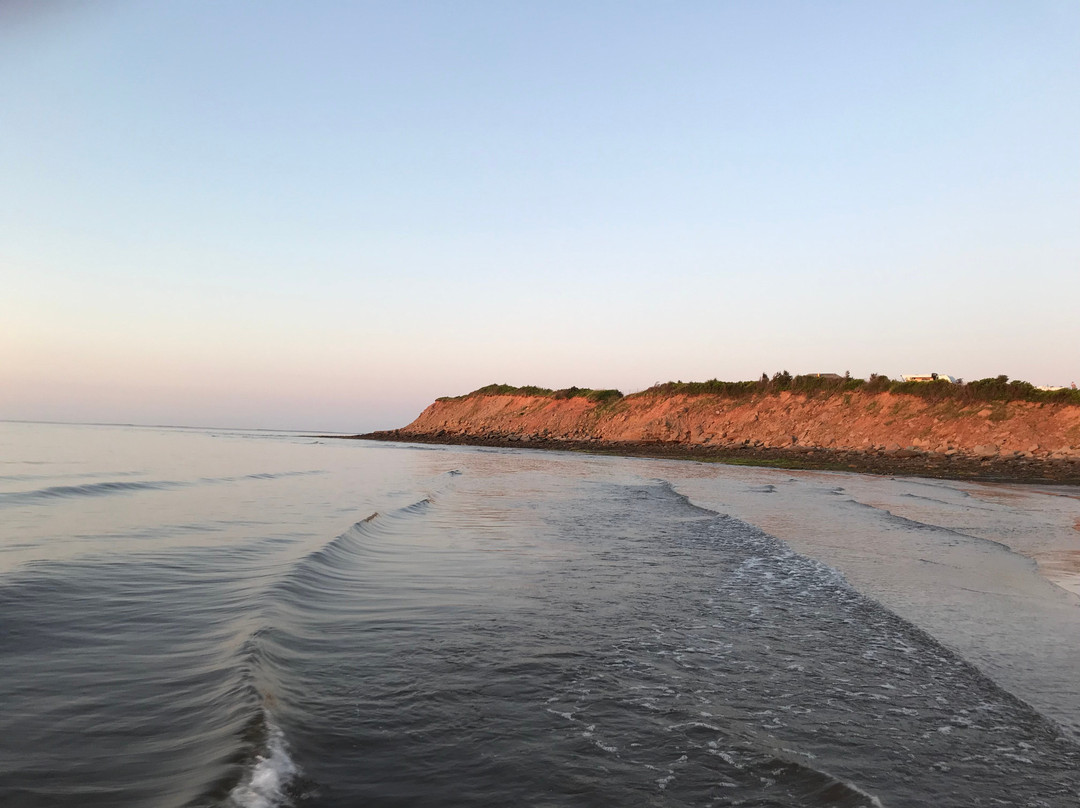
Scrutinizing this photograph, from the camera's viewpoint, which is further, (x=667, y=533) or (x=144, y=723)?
(x=667, y=533)

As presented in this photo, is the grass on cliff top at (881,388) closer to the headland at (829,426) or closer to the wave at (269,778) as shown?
the headland at (829,426)

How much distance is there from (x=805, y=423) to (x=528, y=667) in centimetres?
5216

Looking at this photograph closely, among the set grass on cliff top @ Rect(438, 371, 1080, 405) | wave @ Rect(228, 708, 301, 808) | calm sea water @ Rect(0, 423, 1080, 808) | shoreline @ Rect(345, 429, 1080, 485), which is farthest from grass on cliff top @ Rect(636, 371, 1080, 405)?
wave @ Rect(228, 708, 301, 808)

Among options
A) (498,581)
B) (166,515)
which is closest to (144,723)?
(498,581)

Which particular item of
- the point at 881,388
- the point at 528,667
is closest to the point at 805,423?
the point at 881,388

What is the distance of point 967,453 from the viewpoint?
3944 cm

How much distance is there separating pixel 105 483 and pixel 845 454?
137 feet

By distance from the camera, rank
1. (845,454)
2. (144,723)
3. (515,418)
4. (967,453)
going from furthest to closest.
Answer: (515,418) < (845,454) < (967,453) < (144,723)

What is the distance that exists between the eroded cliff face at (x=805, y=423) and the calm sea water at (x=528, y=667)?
33.4 meters

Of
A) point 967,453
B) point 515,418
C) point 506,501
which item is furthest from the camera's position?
point 515,418

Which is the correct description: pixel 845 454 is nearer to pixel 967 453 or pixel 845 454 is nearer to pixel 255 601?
pixel 967 453

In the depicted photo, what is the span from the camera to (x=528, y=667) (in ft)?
16.0

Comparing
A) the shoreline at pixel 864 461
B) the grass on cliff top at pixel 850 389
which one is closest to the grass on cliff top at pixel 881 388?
the grass on cliff top at pixel 850 389

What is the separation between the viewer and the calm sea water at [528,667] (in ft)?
10.6
